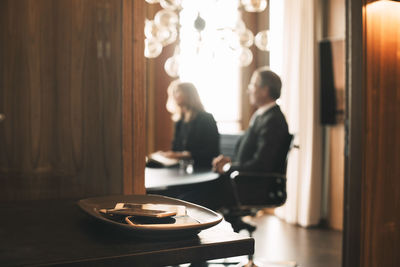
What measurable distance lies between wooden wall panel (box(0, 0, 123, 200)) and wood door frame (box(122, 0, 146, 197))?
2cm

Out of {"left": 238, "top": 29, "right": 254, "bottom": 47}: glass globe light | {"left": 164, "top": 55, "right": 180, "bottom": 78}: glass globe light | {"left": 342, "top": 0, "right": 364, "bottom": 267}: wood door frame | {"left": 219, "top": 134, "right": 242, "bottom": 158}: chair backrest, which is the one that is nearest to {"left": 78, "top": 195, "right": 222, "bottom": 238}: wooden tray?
{"left": 342, "top": 0, "right": 364, "bottom": 267}: wood door frame

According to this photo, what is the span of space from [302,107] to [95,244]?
13.6ft

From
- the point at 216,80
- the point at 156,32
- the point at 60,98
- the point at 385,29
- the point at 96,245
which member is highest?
the point at 156,32

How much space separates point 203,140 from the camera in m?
3.60

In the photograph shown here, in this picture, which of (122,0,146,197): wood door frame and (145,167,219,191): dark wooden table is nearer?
(122,0,146,197): wood door frame

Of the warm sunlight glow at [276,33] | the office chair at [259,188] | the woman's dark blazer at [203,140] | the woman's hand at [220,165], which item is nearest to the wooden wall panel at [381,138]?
the office chair at [259,188]

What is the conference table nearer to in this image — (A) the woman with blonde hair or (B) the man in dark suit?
(B) the man in dark suit

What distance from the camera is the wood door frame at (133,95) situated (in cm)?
156

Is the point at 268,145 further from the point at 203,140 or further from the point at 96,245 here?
the point at 96,245

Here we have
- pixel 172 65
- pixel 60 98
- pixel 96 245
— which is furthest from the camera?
pixel 172 65

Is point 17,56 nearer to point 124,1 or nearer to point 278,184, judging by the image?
point 124,1

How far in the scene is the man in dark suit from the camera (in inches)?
122

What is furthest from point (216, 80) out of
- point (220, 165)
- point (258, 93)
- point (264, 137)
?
point (220, 165)

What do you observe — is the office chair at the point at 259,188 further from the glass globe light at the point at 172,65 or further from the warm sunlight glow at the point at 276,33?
the warm sunlight glow at the point at 276,33
